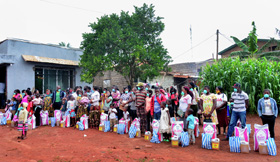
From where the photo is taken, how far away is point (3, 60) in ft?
41.3

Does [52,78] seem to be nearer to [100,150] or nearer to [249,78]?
[100,150]

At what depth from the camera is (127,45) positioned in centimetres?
1231

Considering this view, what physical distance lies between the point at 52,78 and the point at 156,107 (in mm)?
10662

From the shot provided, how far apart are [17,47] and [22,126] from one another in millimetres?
8345

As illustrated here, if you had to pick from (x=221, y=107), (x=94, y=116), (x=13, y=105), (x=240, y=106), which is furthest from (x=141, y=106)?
(x=13, y=105)

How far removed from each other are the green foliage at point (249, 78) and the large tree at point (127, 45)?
3657 millimetres

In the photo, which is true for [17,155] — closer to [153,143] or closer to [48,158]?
[48,158]

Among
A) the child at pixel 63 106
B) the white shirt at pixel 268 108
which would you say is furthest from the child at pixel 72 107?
the white shirt at pixel 268 108

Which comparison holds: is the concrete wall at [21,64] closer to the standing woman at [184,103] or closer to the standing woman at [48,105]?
the standing woman at [48,105]

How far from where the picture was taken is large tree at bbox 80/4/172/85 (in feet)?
40.4

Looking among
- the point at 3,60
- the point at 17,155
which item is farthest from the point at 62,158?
the point at 3,60

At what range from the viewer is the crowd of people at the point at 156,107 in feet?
19.0

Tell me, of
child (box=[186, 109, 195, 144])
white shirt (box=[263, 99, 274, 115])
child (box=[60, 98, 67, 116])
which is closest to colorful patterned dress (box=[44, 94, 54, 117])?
child (box=[60, 98, 67, 116])

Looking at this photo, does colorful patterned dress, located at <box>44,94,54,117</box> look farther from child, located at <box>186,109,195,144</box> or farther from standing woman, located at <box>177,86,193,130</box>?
child, located at <box>186,109,195,144</box>
